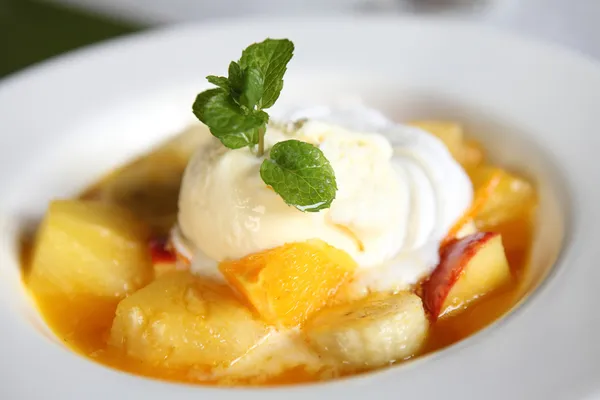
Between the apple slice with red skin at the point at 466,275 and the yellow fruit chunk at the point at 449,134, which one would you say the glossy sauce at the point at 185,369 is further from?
the yellow fruit chunk at the point at 449,134

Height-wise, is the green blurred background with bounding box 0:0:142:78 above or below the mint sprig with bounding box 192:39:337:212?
below

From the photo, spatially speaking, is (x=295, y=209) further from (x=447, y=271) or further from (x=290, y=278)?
(x=447, y=271)

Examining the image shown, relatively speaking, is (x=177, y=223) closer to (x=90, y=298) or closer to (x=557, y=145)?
(x=90, y=298)

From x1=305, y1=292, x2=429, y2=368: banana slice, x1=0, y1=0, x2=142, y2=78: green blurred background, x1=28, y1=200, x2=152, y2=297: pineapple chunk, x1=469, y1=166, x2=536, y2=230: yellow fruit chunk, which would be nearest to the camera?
x1=305, y1=292, x2=429, y2=368: banana slice

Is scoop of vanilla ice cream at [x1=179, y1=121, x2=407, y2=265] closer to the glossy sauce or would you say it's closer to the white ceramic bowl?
the glossy sauce

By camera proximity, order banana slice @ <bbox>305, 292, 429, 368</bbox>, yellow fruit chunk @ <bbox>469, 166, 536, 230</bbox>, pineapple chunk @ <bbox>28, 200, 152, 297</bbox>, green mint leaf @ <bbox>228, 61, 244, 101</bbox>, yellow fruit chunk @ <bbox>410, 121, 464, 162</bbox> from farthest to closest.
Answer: yellow fruit chunk @ <bbox>410, 121, 464, 162</bbox> < yellow fruit chunk @ <bbox>469, 166, 536, 230</bbox> < pineapple chunk @ <bbox>28, 200, 152, 297</bbox> < green mint leaf @ <bbox>228, 61, 244, 101</bbox> < banana slice @ <bbox>305, 292, 429, 368</bbox>

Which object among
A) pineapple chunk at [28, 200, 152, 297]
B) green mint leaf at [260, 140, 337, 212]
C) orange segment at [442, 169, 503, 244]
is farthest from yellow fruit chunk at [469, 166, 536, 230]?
pineapple chunk at [28, 200, 152, 297]

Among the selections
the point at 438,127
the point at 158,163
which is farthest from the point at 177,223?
the point at 438,127

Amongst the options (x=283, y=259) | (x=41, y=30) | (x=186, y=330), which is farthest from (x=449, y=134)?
(x=41, y=30)
